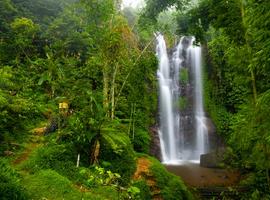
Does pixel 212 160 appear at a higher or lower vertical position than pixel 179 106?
lower

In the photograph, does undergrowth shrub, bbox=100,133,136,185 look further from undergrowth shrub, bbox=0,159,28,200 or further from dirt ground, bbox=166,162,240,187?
dirt ground, bbox=166,162,240,187

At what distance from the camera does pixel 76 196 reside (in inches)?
292

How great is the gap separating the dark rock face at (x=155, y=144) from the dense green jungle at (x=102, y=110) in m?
0.28

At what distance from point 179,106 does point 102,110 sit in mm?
14754

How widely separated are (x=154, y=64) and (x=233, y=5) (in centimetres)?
807

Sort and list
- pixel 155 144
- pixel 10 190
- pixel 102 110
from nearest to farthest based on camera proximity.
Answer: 1. pixel 10 190
2. pixel 102 110
3. pixel 155 144

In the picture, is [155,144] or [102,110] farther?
[155,144]

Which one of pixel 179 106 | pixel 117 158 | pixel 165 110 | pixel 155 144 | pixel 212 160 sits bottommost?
pixel 212 160

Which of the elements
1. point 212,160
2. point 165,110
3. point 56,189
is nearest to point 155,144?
point 165,110

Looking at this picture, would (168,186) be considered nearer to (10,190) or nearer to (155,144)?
(10,190)

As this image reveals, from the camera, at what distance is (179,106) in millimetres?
24484

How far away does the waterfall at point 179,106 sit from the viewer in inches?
868

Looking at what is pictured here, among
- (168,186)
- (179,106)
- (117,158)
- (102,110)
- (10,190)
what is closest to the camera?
(10,190)

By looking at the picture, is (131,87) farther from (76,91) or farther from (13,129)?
(13,129)
